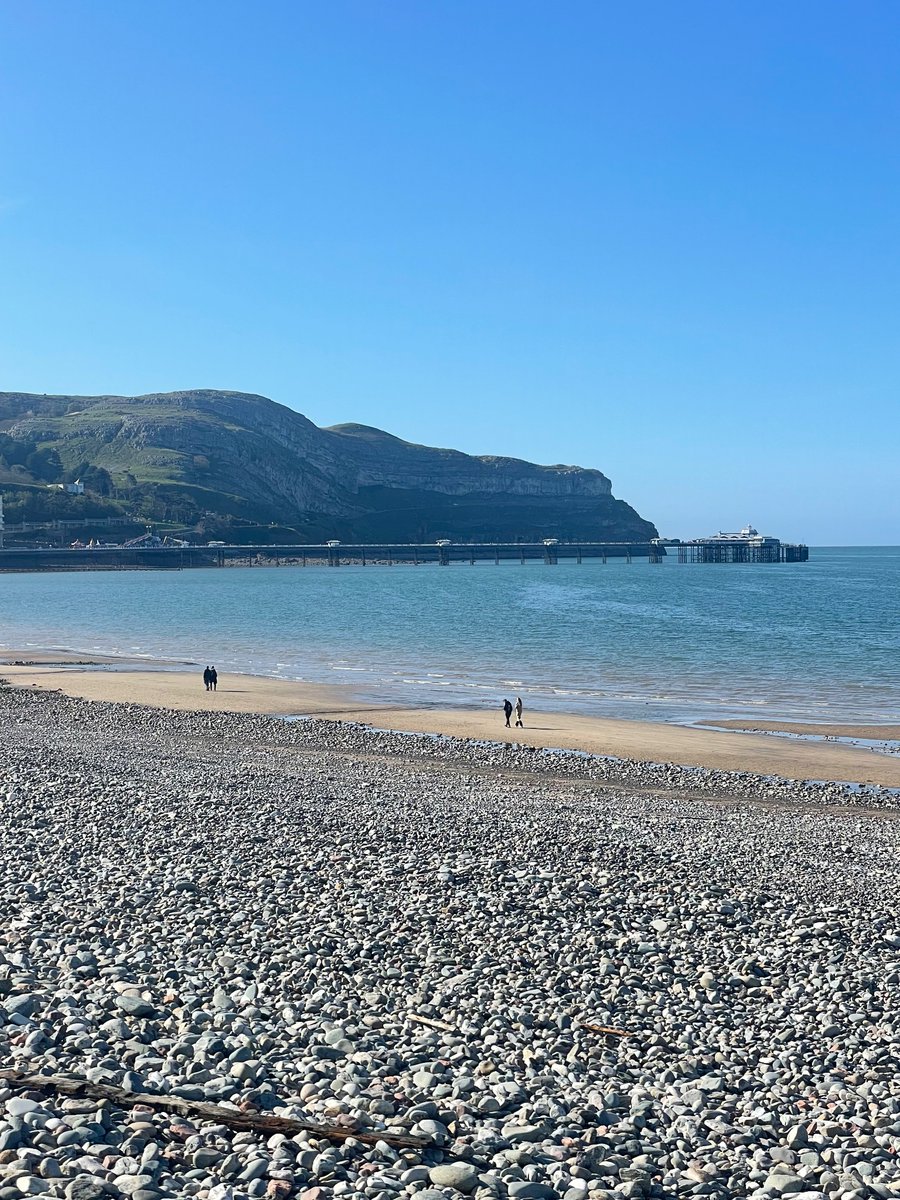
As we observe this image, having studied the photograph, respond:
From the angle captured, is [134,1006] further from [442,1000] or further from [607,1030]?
[607,1030]

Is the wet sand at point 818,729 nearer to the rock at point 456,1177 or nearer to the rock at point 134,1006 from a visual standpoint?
the rock at point 134,1006

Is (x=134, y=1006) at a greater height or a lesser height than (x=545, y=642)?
greater

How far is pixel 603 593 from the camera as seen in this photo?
430ft

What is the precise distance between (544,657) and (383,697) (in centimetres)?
1619

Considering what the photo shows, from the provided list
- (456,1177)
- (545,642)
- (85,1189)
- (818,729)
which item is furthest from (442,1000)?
(545,642)

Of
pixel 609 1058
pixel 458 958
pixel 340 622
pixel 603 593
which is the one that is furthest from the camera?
pixel 603 593

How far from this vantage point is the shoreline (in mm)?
25797

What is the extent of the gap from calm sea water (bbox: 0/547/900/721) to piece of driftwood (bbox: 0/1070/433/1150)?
91.6ft

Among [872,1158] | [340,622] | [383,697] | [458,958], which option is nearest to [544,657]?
[383,697]

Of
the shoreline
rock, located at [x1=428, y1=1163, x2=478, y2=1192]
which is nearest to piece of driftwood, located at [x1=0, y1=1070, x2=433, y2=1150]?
rock, located at [x1=428, y1=1163, x2=478, y2=1192]

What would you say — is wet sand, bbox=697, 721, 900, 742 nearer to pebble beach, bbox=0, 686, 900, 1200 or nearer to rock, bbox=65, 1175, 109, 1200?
pebble beach, bbox=0, 686, 900, 1200

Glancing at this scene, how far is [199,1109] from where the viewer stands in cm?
689

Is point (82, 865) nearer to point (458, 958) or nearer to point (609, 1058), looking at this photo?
point (458, 958)

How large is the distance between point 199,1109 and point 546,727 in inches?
973
